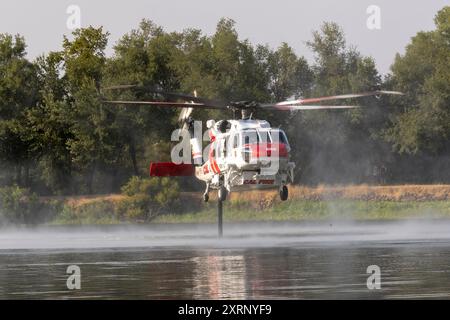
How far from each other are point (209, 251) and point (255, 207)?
130 feet

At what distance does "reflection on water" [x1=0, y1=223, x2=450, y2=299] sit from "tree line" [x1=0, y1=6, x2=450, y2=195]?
36936mm

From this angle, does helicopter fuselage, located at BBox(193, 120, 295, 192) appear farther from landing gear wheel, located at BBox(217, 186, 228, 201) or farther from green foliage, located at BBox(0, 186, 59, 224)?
green foliage, located at BBox(0, 186, 59, 224)

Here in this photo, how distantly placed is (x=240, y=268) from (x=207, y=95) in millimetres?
54471

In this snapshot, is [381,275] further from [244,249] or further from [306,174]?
[306,174]

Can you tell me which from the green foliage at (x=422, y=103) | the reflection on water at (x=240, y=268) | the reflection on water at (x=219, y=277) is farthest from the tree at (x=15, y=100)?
the reflection on water at (x=219, y=277)

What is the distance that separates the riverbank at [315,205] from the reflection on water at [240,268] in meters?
26.1

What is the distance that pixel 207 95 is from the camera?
86.8 meters

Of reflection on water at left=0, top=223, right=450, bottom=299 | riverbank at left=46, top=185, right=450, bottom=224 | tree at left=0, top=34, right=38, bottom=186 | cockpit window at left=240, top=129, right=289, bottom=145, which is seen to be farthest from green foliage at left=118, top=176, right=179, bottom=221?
cockpit window at left=240, top=129, right=289, bottom=145

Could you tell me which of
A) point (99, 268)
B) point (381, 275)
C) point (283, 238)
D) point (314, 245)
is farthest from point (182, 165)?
point (381, 275)

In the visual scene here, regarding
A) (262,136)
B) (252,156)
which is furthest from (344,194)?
(252,156)

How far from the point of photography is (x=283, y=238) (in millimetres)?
53062

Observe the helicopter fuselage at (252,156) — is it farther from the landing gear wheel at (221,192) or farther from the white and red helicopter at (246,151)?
the landing gear wheel at (221,192)

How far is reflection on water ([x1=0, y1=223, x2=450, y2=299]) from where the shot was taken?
2627 centimetres

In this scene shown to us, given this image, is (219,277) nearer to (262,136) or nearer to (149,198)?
(262,136)
